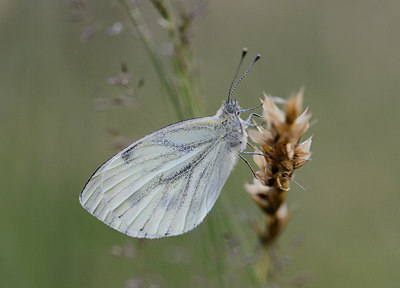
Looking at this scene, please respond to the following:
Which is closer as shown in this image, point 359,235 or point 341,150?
point 359,235

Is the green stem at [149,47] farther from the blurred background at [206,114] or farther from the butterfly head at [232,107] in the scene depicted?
the butterfly head at [232,107]

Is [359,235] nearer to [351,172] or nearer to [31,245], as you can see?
[351,172]

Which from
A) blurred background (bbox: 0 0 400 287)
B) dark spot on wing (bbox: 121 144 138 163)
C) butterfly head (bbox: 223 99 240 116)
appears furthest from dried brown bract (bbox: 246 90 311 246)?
dark spot on wing (bbox: 121 144 138 163)

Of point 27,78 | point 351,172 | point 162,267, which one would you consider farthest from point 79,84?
point 351,172

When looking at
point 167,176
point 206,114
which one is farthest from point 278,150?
point 167,176

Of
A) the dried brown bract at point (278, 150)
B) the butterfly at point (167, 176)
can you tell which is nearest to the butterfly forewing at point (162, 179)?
the butterfly at point (167, 176)
